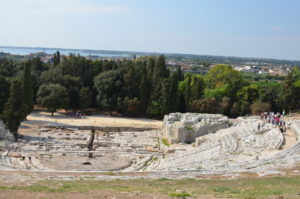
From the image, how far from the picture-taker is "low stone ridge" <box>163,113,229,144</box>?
3175 centimetres

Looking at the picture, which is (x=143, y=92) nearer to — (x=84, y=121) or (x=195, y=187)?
(x=84, y=121)

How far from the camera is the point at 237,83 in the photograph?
→ 169 feet

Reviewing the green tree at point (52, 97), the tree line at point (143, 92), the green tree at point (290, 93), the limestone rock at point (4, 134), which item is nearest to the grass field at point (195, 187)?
the limestone rock at point (4, 134)

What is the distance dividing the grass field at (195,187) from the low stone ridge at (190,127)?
16.5 metres

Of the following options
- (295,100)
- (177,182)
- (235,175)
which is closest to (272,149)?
(235,175)

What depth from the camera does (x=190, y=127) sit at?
31969 mm

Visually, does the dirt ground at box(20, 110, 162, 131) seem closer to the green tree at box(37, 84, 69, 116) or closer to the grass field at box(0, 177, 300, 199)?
the green tree at box(37, 84, 69, 116)

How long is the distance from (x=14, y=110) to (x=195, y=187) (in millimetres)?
22443

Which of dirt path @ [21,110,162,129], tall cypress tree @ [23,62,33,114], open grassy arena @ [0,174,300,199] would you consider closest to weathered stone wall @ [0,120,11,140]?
dirt path @ [21,110,162,129]

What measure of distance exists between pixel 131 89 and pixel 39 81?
1322cm

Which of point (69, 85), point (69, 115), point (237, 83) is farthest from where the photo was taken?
point (237, 83)

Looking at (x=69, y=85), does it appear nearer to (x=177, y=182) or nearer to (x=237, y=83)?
(x=237, y=83)

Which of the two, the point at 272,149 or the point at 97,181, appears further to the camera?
the point at 272,149

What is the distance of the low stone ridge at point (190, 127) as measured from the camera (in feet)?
104
